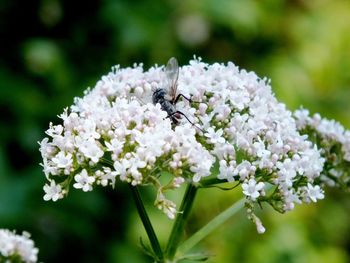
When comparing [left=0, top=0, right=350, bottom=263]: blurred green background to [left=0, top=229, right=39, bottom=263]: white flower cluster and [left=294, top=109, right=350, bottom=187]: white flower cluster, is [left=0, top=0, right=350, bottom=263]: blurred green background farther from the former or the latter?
[left=0, top=229, right=39, bottom=263]: white flower cluster

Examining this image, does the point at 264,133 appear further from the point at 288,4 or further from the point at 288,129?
the point at 288,4

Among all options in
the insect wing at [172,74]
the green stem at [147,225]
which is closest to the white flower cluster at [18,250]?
the green stem at [147,225]

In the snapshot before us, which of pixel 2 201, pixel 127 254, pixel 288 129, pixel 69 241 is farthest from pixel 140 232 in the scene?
pixel 288 129

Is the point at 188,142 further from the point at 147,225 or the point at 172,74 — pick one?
the point at 172,74

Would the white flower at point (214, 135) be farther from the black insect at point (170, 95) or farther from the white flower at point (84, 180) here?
the white flower at point (84, 180)

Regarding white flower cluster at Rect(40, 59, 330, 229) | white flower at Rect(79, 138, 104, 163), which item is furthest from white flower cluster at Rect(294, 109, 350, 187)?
white flower at Rect(79, 138, 104, 163)

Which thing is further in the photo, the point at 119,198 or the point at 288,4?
the point at 288,4
